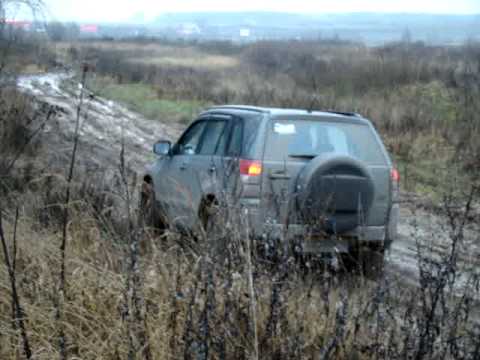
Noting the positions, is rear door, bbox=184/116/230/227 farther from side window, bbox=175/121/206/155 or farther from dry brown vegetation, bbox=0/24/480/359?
dry brown vegetation, bbox=0/24/480/359

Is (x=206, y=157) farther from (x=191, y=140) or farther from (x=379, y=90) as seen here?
(x=379, y=90)

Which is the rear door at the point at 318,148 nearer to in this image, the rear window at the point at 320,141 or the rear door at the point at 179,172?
the rear window at the point at 320,141

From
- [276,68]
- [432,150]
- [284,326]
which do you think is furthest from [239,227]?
[276,68]

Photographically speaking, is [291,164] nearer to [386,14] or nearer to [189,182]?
[189,182]

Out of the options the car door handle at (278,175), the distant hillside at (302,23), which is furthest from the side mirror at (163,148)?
the distant hillside at (302,23)

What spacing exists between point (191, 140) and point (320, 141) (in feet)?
6.59

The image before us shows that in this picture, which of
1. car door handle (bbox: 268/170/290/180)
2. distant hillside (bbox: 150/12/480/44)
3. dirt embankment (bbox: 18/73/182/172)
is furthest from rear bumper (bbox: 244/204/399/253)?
distant hillside (bbox: 150/12/480/44)

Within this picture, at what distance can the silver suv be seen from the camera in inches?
271

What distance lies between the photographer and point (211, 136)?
8.61 m

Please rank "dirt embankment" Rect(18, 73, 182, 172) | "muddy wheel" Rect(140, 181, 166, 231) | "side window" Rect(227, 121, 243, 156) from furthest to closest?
1. "dirt embankment" Rect(18, 73, 182, 172)
2. "side window" Rect(227, 121, 243, 156)
3. "muddy wheel" Rect(140, 181, 166, 231)

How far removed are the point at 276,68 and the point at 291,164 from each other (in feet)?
117

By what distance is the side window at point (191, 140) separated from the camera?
8898mm

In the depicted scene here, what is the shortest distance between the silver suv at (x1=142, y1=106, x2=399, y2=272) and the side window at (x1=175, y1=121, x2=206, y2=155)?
89 millimetres

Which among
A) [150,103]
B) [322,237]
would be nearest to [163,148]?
[322,237]
